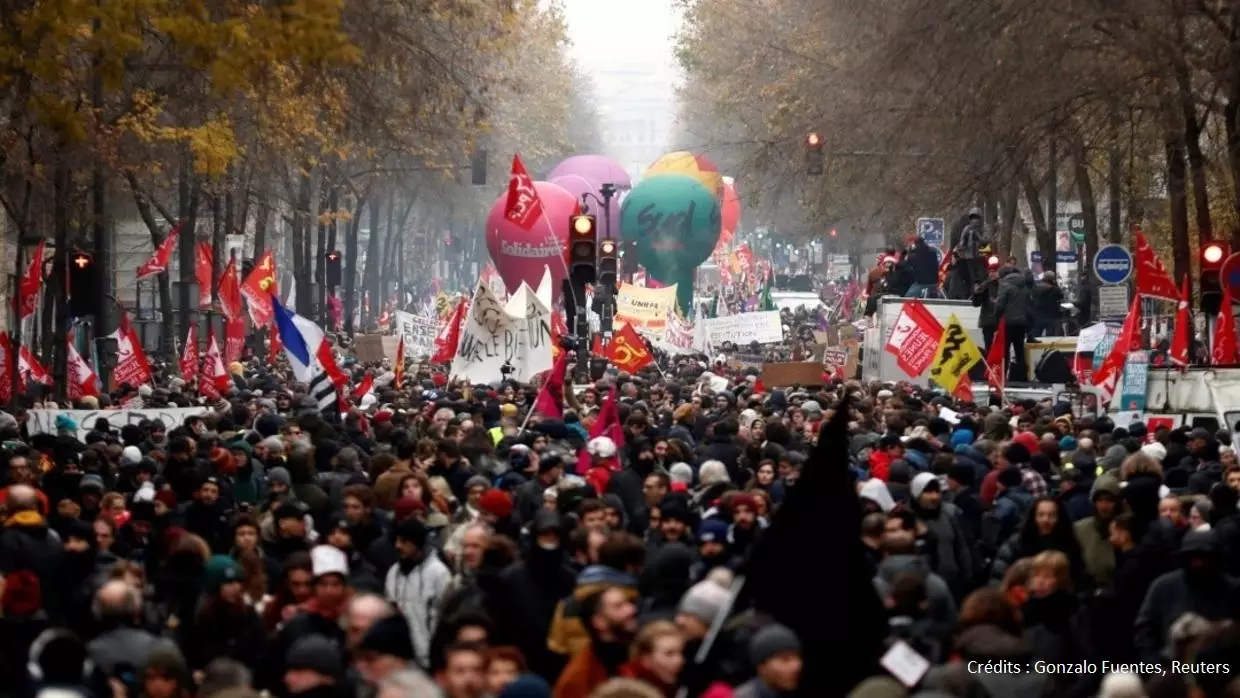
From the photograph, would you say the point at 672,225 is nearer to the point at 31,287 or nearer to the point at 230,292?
the point at 230,292

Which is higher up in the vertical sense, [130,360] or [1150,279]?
[1150,279]

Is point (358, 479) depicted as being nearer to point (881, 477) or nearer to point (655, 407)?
point (881, 477)

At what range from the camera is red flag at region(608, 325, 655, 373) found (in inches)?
1339

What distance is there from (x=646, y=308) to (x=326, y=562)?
31491 mm

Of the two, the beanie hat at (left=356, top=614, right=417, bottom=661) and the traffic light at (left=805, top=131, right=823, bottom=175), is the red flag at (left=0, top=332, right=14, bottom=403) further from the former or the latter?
the beanie hat at (left=356, top=614, right=417, bottom=661)

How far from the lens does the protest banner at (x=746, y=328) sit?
143 ft

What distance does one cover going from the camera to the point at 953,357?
2731 centimetres

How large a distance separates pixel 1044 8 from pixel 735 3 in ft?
131

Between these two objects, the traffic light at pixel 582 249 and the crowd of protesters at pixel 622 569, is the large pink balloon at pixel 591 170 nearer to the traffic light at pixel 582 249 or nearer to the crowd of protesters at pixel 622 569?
the traffic light at pixel 582 249

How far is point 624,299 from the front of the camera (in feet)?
137

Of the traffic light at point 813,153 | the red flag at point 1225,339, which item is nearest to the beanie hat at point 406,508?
the red flag at point 1225,339

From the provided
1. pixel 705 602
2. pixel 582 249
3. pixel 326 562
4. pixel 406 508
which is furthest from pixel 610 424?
pixel 705 602

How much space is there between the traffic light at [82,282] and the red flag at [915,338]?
10276 millimetres

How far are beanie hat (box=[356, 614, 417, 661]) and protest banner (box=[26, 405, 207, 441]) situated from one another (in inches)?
602
